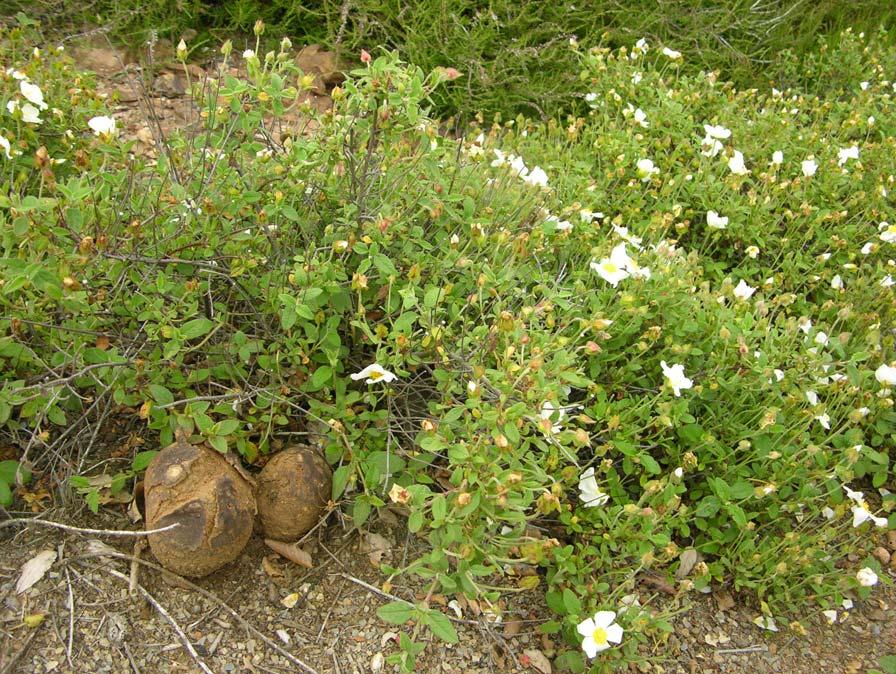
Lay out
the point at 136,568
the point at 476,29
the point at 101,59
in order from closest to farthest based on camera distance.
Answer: the point at 136,568 → the point at 101,59 → the point at 476,29

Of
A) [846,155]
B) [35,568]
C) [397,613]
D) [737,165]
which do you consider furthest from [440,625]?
[846,155]

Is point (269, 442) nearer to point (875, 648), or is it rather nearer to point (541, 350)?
point (541, 350)

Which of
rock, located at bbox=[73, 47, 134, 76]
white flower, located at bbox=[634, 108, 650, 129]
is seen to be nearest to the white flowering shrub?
white flower, located at bbox=[634, 108, 650, 129]

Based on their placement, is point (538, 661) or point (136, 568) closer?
point (136, 568)

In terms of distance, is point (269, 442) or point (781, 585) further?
point (781, 585)

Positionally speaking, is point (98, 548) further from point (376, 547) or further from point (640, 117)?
point (640, 117)

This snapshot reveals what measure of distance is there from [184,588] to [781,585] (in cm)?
180

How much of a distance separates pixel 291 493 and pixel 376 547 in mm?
331

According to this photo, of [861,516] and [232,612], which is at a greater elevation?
[861,516]

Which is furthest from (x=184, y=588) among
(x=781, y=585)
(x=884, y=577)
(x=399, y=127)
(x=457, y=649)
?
(x=884, y=577)

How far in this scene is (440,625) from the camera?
1789mm

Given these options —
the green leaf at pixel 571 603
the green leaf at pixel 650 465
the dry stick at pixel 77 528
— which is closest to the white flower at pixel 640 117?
the green leaf at pixel 650 465

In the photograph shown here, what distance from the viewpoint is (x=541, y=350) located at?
2.10 metres

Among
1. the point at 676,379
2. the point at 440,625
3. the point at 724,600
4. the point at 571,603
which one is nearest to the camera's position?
the point at 440,625
